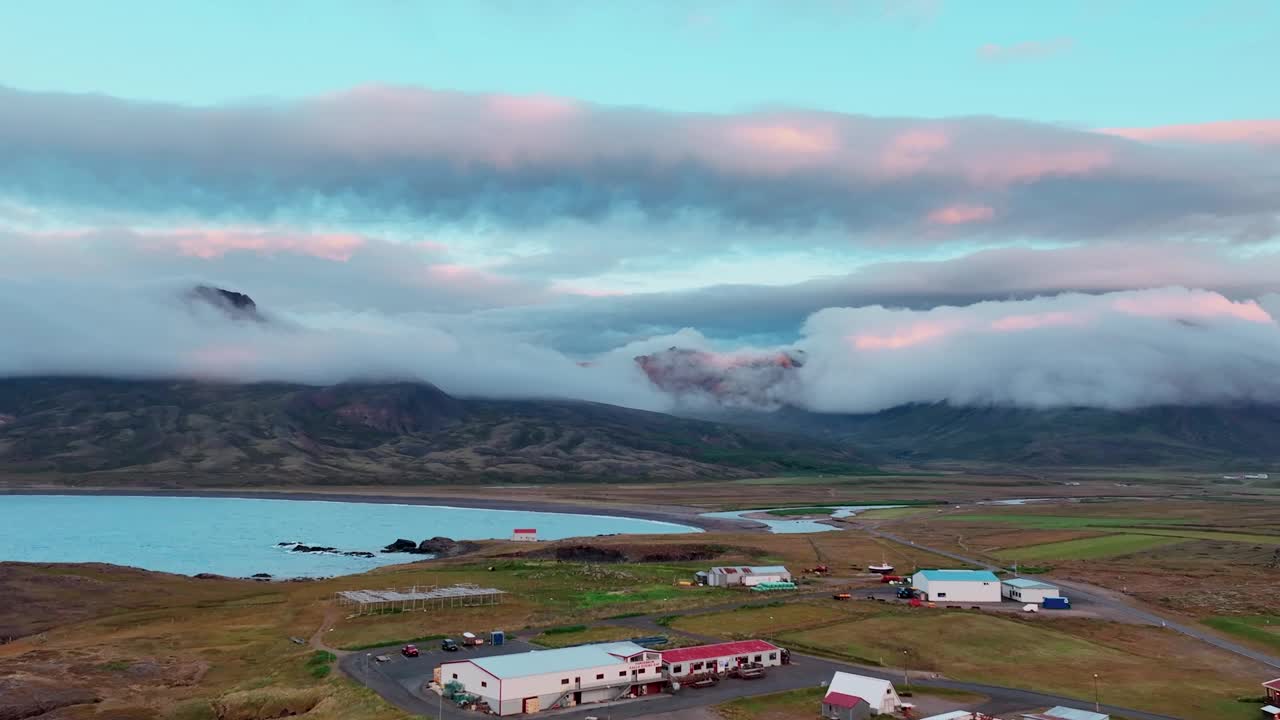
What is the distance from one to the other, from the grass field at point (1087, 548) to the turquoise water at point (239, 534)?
59.7m

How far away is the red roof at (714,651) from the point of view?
186 feet

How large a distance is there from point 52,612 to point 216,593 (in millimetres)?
14440

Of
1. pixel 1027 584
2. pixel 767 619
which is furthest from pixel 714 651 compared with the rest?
pixel 1027 584

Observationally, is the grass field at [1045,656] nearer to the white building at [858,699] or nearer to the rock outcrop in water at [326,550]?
the white building at [858,699]

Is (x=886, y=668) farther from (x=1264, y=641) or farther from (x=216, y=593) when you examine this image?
(x=216, y=593)

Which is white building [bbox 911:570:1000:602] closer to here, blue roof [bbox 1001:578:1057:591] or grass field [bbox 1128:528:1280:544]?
blue roof [bbox 1001:578:1057:591]

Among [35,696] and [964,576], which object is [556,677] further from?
[964,576]

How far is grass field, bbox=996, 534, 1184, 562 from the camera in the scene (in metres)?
120

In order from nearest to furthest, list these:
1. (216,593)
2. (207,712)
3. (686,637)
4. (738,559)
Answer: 1. (207,712)
2. (686,637)
3. (216,593)
4. (738,559)

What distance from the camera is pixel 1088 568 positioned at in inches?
4274

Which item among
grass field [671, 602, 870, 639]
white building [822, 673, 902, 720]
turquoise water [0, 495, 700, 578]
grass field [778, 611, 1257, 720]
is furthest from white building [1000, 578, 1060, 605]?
turquoise water [0, 495, 700, 578]

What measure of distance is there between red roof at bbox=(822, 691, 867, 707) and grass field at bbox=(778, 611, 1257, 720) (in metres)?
12.8

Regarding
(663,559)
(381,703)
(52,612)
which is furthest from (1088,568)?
(52,612)

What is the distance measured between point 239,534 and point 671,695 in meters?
129
